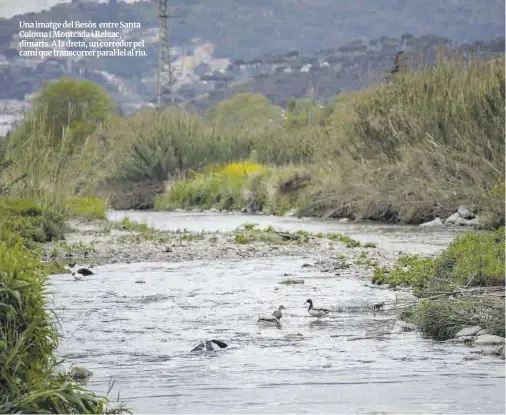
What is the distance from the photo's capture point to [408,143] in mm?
31297

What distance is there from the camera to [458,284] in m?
12.9

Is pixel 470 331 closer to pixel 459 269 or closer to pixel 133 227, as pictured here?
pixel 459 269

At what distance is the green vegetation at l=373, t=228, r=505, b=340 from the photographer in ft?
38.3

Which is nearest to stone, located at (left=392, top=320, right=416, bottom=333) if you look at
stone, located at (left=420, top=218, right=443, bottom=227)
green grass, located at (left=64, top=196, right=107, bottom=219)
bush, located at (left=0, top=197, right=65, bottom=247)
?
bush, located at (left=0, top=197, right=65, bottom=247)

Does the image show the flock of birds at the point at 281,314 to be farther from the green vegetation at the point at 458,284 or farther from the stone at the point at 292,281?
the stone at the point at 292,281

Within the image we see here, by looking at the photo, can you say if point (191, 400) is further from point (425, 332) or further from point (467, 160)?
point (467, 160)

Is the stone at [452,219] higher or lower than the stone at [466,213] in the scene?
lower

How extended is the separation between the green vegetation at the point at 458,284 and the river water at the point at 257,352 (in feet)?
1.04

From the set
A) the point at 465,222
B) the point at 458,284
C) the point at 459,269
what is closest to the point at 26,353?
the point at 458,284

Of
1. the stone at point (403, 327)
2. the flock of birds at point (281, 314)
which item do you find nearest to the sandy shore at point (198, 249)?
the flock of birds at point (281, 314)

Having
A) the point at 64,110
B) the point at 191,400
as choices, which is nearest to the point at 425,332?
the point at 191,400

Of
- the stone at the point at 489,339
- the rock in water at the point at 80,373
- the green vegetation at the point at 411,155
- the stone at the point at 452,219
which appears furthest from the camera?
the green vegetation at the point at 411,155

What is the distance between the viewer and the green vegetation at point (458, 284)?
1166cm

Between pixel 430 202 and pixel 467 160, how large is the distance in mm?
1720
